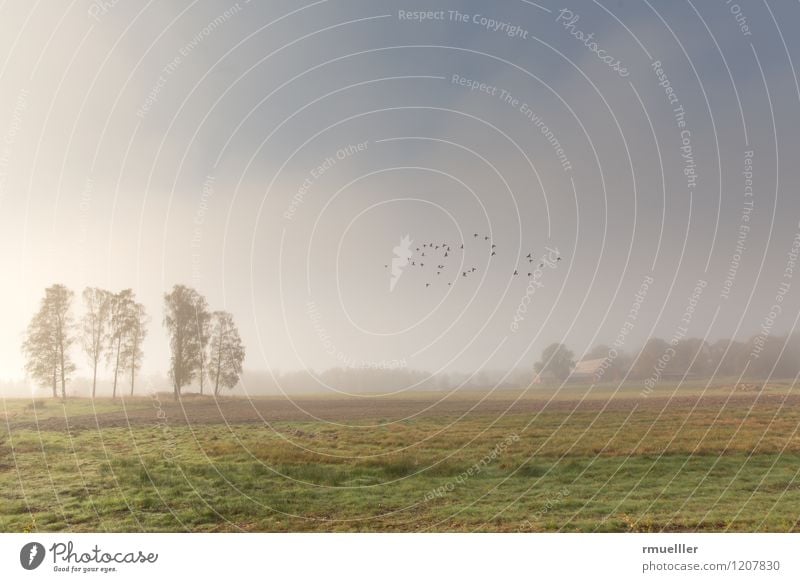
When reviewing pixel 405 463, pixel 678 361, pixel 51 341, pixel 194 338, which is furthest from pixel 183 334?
pixel 678 361

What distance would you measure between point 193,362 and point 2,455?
26.5 feet

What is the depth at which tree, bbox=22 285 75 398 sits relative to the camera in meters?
24.5

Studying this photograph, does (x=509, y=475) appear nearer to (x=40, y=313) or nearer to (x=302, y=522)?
(x=302, y=522)

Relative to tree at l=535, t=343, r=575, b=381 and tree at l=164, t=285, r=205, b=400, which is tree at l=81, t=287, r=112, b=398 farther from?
tree at l=535, t=343, r=575, b=381

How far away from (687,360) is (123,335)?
99.1 ft

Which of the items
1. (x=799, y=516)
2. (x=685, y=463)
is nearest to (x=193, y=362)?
(x=685, y=463)

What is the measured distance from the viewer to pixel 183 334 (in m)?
26.2

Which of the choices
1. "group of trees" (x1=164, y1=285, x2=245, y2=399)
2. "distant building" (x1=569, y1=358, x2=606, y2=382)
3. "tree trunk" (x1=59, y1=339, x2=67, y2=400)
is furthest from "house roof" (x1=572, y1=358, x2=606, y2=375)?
Answer: "tree trunk" (x1=59, y1=339, x2=67, y2=400)

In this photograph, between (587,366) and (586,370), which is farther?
(586,370)
